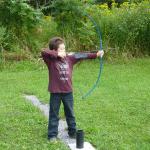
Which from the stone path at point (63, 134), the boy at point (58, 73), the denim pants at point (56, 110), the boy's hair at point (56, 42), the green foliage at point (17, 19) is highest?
the green foliage at point (17, 19)

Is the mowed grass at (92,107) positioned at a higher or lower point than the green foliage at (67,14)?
lower

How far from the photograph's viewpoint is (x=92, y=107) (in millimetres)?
8859

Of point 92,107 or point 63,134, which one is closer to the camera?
point 63,134

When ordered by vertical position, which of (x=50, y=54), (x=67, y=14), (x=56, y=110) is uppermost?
(x=67, y=14)

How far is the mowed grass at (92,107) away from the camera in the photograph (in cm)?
670

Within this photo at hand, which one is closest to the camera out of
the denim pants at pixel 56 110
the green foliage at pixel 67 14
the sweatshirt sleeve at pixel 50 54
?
the sweatshirt sleeve at pixel 50 54

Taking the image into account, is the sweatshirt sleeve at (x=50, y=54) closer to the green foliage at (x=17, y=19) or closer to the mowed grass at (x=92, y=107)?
the mowed grass at (x=92, y=107)

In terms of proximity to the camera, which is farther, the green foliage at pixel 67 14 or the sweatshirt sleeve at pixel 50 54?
the green foliage at pixel 67 14

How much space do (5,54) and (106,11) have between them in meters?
3.75

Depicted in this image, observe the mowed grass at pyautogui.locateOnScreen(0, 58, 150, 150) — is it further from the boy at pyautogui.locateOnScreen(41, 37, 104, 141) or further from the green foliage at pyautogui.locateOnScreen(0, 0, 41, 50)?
the green foliage at pyautogui.locateOnScreen(0, 0, 41, 50)

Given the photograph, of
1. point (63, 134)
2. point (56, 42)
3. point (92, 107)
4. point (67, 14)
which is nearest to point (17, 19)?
point (67, 14)

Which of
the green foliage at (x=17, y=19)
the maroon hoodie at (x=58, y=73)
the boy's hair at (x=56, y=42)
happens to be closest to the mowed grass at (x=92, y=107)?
the maroon hoodie at (x=58, y=73)

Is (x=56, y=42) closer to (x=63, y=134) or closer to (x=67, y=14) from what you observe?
(x=63, y=134)

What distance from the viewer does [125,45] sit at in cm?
1559
